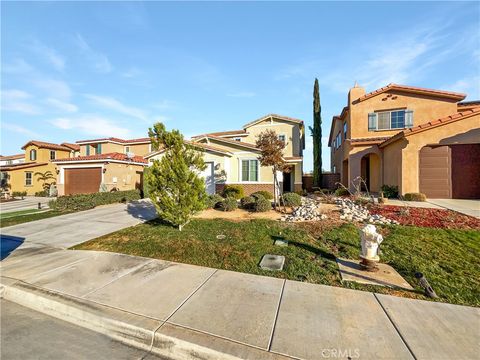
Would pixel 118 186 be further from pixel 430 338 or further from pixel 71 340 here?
pixel 430 338

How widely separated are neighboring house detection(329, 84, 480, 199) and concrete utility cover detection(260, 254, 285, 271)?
10570 mm

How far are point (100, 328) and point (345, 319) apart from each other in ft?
12.2

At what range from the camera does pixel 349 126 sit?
16.7m

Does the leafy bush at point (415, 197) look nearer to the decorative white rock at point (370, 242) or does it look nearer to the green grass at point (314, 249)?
the green grass at point (314, 249)

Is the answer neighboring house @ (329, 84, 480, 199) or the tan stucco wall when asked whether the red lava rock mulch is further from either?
neighboring house @ (329, 84, 480, 199)

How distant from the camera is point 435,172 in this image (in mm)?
11453

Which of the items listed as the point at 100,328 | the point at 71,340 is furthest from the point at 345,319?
the point at 71,340

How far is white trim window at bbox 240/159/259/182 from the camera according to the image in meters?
16.5

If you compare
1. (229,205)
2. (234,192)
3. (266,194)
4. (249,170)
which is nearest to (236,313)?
(229,205)

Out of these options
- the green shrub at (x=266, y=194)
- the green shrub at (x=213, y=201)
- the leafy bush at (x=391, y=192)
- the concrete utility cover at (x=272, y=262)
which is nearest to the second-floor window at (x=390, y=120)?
the leafy bush at (x=391, y=192)

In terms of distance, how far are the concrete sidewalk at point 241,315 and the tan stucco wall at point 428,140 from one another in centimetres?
1040

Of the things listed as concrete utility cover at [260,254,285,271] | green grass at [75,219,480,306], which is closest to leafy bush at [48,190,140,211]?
green grass at [75,219,480,306]

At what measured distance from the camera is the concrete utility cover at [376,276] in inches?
161

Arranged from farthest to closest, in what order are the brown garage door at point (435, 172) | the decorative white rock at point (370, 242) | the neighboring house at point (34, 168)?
the neighboring house at point (34, 168)
the brown garage door at point (435, 172)
the decorative white rock at point (370, 242)
